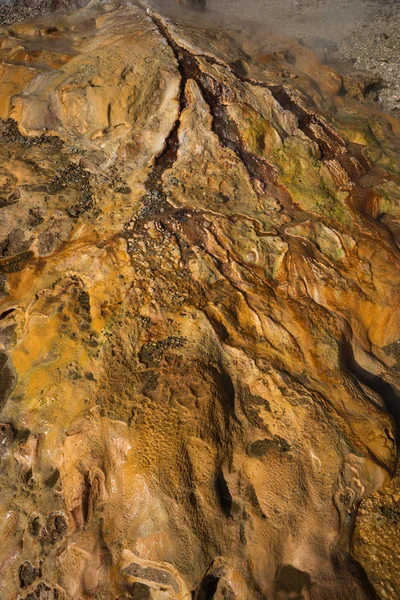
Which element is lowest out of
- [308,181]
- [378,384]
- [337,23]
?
[378,384]

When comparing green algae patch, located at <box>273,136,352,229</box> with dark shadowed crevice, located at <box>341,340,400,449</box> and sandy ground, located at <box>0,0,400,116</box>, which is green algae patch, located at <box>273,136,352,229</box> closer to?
dark shadowed crevice, located at <box>341,340,400,449</box>

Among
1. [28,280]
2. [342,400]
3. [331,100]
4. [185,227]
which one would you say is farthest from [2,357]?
[331,100]

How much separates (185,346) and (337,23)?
14090 millimetres

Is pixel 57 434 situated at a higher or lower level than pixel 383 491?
lower

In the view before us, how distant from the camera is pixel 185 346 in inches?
169

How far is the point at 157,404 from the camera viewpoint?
153 inches

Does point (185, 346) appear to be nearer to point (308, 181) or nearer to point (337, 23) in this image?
point (308, 181)

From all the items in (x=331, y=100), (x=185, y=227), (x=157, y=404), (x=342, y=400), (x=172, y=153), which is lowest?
(x=157, y=404)

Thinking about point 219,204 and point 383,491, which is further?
point 219,204

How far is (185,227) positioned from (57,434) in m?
2.79

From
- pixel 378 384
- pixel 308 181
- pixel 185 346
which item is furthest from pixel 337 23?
pixel 185 346

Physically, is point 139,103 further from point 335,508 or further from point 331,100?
point 335,508

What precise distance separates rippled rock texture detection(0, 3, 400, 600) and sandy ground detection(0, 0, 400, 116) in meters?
6.49

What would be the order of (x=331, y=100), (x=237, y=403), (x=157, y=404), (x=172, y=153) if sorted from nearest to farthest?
(x=157, y=404) → (x=237, y=403) → (x=172, y=153) → (x=331, y=100)
